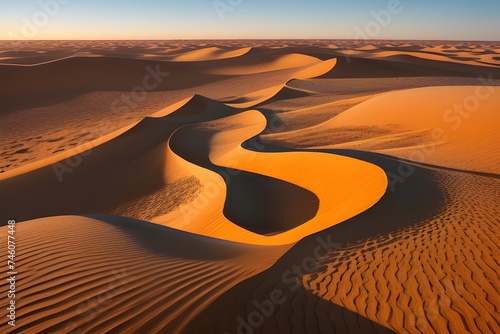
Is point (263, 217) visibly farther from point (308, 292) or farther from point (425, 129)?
point (425, 129)

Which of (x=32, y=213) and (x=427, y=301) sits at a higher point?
(x=427, y=301)

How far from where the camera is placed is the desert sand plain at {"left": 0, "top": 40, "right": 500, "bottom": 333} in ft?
12.8

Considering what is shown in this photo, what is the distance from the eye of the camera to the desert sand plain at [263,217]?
3891mm

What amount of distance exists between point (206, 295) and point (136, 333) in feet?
2.88

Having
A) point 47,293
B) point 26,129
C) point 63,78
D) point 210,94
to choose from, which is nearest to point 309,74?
point 210,94

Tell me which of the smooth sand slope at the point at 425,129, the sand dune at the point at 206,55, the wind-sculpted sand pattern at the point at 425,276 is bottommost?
the sand dune at the point at 206,55

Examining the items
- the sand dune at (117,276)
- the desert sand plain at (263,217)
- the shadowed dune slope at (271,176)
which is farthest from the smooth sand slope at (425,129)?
the sand dune at (117,276)

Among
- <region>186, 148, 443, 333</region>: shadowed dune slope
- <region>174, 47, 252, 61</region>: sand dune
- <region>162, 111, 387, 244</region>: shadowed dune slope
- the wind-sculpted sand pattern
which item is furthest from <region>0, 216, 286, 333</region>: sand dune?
<region>174, 47, 252, 61</region>: sand dune

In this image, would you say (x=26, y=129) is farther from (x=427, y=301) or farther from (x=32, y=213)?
(x=427, y=301)

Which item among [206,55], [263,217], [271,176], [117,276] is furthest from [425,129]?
[206,55]

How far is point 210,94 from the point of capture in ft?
112

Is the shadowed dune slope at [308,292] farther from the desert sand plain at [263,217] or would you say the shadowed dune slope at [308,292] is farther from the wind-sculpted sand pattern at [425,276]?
the wind-sculpted sand pattern at [425,276]

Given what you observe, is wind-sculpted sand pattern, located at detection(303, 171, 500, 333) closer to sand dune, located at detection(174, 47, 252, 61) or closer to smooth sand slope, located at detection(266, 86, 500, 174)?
smooth sand slope, located at detection(266, 86, 500, 174)

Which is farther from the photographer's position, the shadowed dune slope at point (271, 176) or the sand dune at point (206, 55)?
the sand dune at point (206, 55)
